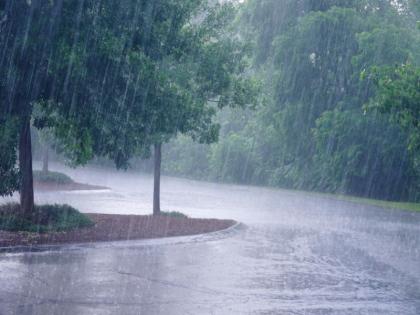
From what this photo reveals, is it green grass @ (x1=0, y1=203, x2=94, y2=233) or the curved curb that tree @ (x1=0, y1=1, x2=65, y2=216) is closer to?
the curved curb

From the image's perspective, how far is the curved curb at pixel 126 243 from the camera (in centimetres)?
1341

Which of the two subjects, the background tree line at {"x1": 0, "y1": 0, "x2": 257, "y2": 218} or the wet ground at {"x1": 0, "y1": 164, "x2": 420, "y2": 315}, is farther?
the background tree line at {"x1": 0, "y1": 0, "x2": 257, "y2": 218}

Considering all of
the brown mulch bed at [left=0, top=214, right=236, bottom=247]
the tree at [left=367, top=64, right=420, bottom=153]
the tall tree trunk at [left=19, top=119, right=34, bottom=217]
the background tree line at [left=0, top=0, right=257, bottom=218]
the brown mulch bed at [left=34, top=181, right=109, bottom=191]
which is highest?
the tree at [left=367, top=64, right=420, bottom=153]

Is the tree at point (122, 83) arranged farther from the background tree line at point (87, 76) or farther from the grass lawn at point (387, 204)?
the grass lawn at point (387, 204)

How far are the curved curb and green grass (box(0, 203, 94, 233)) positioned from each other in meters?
1.61

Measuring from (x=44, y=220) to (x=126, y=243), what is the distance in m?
2.51

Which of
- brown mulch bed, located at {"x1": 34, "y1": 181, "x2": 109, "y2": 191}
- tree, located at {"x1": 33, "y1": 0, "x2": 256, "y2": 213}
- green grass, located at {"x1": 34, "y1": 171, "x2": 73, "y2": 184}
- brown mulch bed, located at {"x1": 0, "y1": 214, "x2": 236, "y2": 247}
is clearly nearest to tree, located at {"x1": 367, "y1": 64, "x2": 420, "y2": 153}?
brown mulch bed, located at {"x1": 0, "y1": 214, "x2": 236, "y2": 247}

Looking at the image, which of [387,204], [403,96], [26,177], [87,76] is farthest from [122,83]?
[387,204]

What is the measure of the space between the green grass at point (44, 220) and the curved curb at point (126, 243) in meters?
1.61

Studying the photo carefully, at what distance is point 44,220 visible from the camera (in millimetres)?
16281

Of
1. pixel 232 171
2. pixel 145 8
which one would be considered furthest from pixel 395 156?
pixel 145 8

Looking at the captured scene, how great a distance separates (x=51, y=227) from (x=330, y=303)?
798 cm

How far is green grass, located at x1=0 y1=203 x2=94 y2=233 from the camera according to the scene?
611 inches

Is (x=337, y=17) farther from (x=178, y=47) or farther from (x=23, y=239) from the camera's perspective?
(x=23, y=239)
